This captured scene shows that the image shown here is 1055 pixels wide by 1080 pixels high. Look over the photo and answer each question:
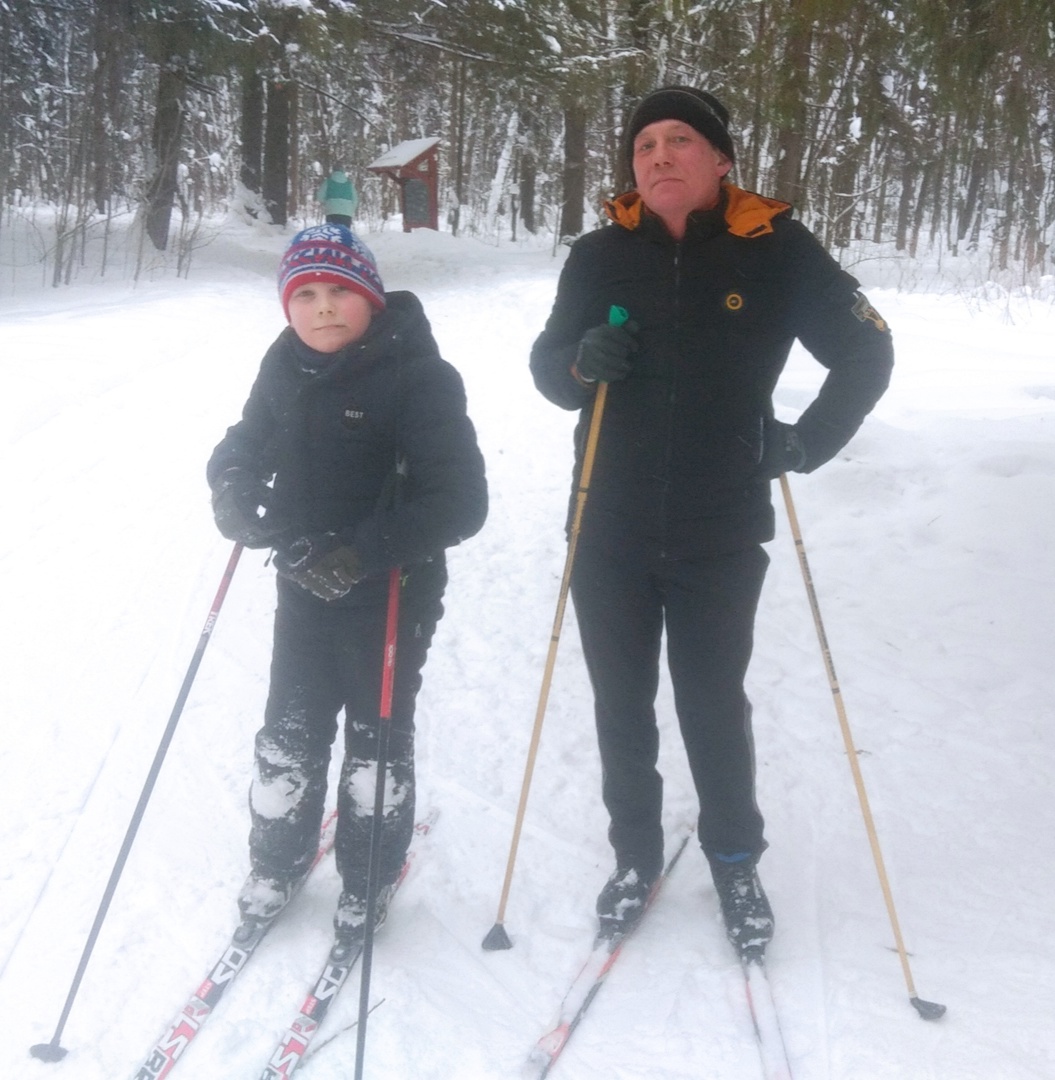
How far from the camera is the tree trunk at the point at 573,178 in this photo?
15055 millimetres

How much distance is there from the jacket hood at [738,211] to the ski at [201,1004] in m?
1.91

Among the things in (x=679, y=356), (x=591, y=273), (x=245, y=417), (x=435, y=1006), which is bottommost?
(x=435, y=1006)

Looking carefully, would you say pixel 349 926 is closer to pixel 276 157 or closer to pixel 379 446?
pixel 379 446

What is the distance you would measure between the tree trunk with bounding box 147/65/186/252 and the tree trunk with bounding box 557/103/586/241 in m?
5.45

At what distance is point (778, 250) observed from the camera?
2.32 metres

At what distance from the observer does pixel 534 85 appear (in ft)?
37.7

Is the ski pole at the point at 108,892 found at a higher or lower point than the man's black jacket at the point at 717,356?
lower

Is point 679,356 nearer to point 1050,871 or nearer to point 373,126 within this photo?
point 1050,871

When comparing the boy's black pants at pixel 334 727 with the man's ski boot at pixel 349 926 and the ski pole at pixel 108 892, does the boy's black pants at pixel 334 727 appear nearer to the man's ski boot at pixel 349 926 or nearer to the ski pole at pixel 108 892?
the man's ski boot at pixel 349 926

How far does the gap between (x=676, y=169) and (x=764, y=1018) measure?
189 cm

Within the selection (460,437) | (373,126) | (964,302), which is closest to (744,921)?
(460,437)

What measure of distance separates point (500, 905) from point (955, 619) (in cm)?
253

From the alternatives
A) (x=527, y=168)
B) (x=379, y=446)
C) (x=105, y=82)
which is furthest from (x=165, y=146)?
(x=527, y=168)

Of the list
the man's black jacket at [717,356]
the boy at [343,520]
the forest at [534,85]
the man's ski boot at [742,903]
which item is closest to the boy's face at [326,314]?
the boy at [343,520]
